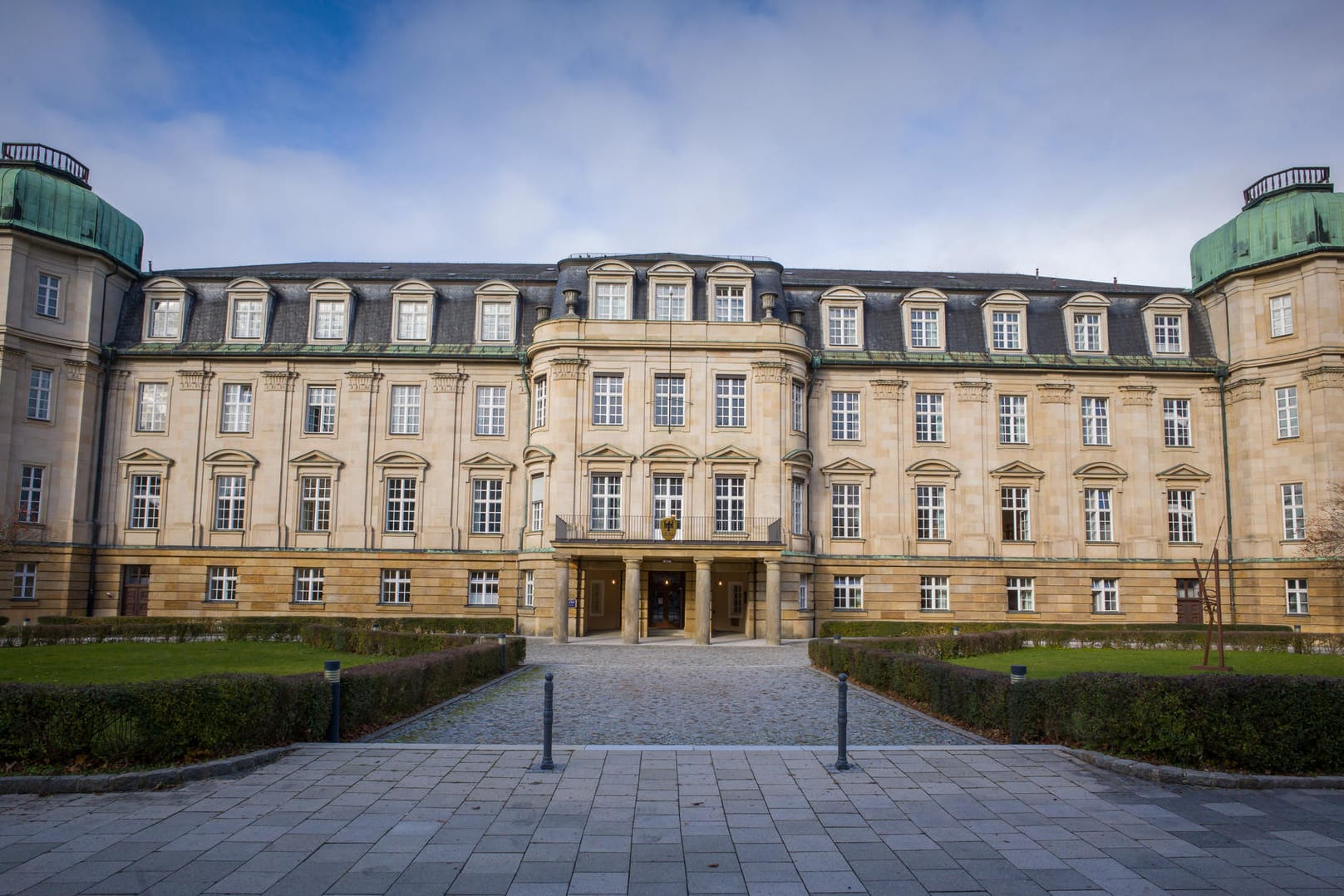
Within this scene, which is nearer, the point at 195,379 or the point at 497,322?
the point at 195,379

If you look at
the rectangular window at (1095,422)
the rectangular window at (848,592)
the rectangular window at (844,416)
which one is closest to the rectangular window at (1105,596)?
the rectangular window at (1095,422)

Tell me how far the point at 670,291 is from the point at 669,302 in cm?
48

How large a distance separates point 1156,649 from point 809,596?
43.5 ft

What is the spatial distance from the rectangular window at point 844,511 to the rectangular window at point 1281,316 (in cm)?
1889

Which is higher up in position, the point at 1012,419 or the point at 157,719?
the point at 1012,419

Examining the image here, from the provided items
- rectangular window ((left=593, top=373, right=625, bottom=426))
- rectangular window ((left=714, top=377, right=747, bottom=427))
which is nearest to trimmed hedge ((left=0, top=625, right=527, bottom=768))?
rectangular window ((left=593, top=373, right=625, bottom=426))

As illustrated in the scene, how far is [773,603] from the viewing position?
Answer: 35500 millimetres

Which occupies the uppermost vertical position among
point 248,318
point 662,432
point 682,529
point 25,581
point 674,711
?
point 248,318

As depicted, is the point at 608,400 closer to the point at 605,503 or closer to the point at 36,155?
the point at 605,503

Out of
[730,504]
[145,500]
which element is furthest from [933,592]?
[145,500]

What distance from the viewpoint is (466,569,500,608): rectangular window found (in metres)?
40.7

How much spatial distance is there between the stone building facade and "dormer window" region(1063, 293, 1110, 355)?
0.44 ft

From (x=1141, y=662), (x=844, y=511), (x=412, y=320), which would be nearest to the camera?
(x=1141, y=662)

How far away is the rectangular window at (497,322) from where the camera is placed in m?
42.3
